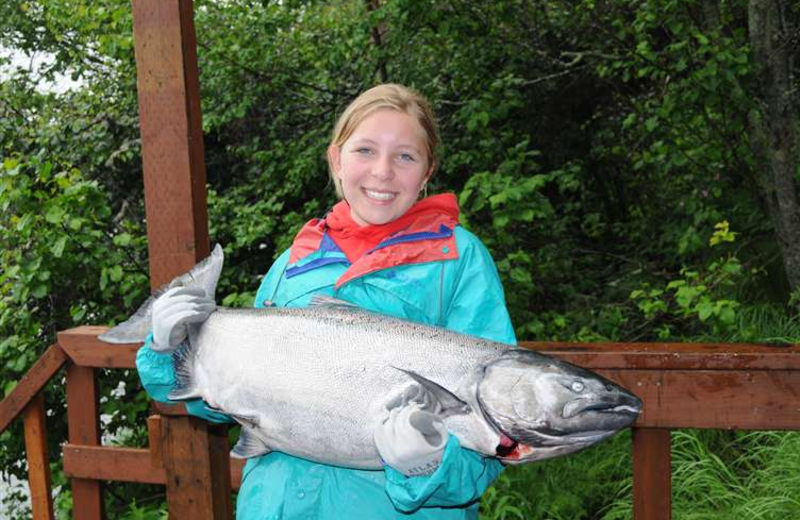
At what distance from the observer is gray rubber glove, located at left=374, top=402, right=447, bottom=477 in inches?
60.6

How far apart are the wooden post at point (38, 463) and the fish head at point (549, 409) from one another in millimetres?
2594

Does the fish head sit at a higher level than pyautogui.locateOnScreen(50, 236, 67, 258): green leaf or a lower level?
lower

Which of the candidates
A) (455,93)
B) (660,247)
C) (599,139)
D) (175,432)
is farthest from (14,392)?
(599,139)

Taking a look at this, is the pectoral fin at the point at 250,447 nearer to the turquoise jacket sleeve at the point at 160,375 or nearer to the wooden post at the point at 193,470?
the turquoise jacket sleeve at the point at 160,375

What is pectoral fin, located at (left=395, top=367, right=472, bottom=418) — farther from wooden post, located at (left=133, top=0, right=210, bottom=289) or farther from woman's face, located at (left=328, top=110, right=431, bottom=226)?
wooden post, located at (left=133, top=0, right=210, bottom=289)

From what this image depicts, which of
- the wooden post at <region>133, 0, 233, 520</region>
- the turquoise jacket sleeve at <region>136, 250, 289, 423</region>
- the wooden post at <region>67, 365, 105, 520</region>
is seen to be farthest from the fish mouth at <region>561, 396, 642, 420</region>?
the wooden post at <region>67, 365, 105, 520</region>

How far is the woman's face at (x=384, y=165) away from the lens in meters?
1.99

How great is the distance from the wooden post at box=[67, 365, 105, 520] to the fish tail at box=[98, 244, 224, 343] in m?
1.26

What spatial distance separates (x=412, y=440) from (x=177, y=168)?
1.45 meters

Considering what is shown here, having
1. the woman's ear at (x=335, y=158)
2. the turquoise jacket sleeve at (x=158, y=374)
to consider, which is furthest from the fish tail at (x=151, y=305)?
the woman's ear at (x=335, y=158)

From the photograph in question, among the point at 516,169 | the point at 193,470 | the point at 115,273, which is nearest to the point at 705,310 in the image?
the point at 516,169

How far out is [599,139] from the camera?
7.71m

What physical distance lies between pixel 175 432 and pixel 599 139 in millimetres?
6050

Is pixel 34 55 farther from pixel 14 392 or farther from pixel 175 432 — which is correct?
pixel 175 432
